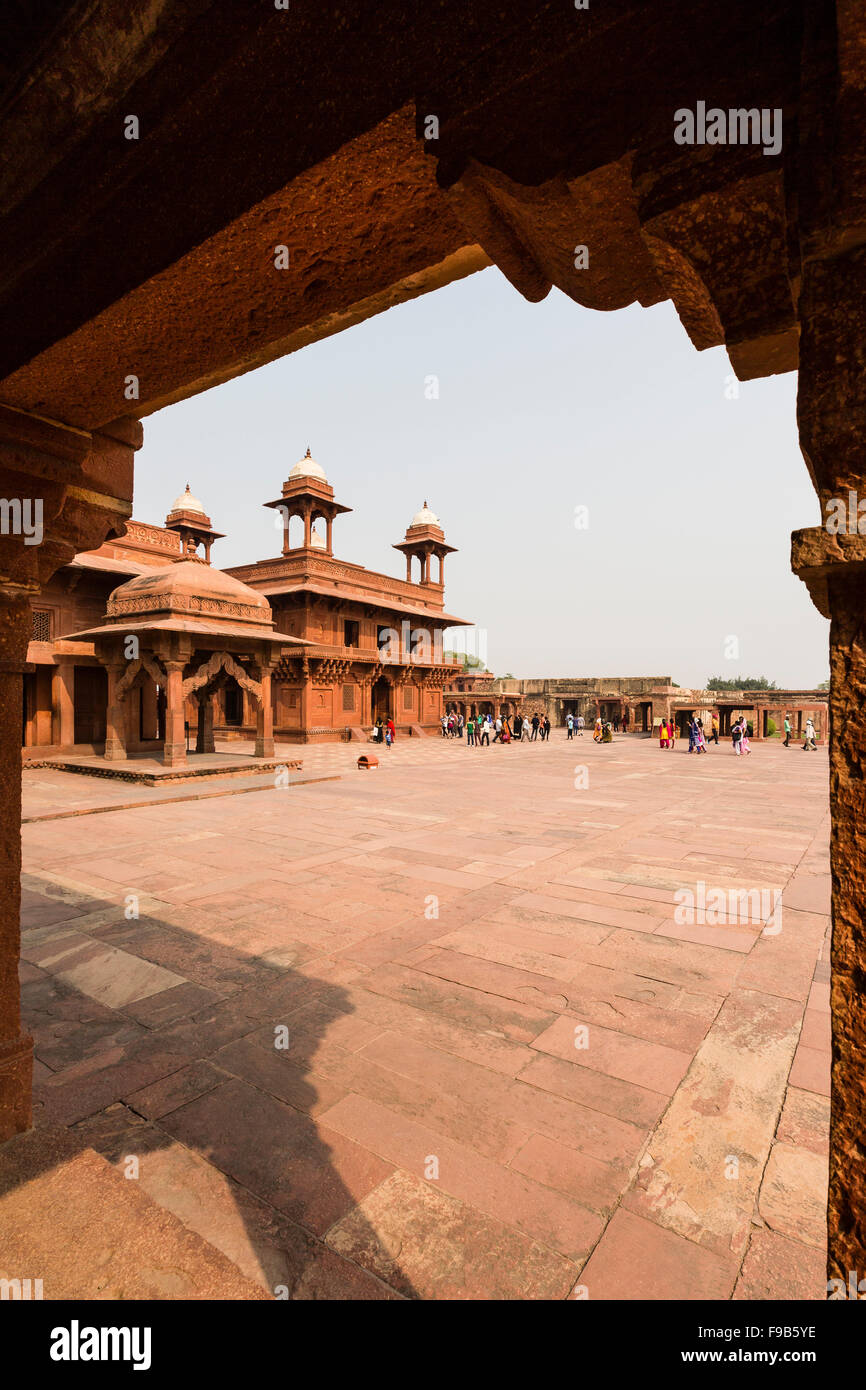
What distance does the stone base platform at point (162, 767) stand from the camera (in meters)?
11.7

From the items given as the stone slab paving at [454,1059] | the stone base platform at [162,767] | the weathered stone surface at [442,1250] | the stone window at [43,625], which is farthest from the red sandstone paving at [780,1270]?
the stone window at [43,625]

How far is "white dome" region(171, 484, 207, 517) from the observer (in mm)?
26016

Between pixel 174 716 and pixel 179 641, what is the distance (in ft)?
4.99

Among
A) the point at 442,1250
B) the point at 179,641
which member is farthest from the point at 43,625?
the point at 442,1250

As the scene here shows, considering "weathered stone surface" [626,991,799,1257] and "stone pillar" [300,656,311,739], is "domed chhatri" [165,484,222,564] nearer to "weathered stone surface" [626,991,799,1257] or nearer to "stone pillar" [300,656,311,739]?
"stone pillar" [300,656,311,739]

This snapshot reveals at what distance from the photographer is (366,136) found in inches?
50.1

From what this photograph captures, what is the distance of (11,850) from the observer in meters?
2.45

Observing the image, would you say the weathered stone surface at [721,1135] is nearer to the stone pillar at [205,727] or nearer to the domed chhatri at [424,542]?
the stone pillar at [205,727]

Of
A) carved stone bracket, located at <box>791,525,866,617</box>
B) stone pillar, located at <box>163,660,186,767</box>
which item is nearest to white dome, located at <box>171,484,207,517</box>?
stone pillar, located at <box>163,660,186,767</box>

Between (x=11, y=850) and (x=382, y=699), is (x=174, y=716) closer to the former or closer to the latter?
(x=11, y=850)

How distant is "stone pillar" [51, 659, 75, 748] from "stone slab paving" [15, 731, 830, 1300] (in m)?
9.84

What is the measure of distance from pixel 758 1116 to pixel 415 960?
195 centimetres

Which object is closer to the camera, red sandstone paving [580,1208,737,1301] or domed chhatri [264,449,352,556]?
red sandstone paving [580,1208,737,1301]

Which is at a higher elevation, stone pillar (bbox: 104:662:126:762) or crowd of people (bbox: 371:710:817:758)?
stone pillar (bbox: 104:662:126:762)
